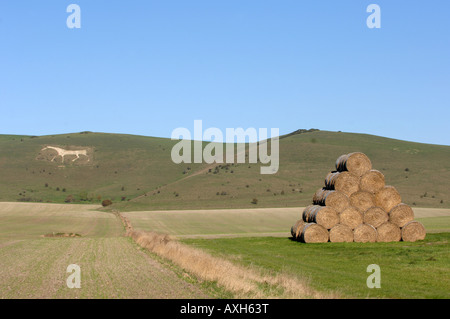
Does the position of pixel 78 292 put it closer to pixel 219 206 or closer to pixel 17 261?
pixel 17 261

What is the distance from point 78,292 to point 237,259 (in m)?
9.22

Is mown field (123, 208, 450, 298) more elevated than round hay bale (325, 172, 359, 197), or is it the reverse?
round hay bale (325, 172, 359, 197)

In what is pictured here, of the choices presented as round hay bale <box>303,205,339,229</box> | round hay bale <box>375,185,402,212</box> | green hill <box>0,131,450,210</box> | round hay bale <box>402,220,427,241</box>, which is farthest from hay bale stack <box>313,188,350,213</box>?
green hill <box>0,131,450,210</box>

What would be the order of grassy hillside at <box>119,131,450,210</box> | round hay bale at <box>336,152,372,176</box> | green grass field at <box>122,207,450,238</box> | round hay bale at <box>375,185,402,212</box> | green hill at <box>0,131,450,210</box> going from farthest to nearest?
1. green hill at <box>0,131,450,210</box>
2. grassy hillside at <box>119,131,450,210</box>
3. green grass field at <box>122,207,450,238</box>
4. round hay bale at <box>336,152,372,176</box>
5. round hay bale at <box>375,185,402,212</box>

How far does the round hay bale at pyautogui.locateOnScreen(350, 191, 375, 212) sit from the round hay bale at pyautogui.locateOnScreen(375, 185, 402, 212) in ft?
0.99

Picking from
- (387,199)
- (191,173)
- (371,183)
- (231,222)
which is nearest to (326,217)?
(371,183)

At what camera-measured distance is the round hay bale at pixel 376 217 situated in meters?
28.0

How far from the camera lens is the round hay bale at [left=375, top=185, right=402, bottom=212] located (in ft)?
93.1

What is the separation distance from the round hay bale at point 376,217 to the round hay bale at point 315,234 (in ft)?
7.39

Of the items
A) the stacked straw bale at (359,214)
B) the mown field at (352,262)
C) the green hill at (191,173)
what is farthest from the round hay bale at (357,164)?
the green hill at (191,173)

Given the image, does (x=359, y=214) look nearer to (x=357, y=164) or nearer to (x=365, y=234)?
(x=365, y=234)

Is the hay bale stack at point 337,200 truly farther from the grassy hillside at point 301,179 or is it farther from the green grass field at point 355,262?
the grassy hillside at point 301,179

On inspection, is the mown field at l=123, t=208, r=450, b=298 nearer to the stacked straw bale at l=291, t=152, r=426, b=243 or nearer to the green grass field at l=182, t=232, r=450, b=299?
the green grass field at l=182, t=232, r=450, b=299
